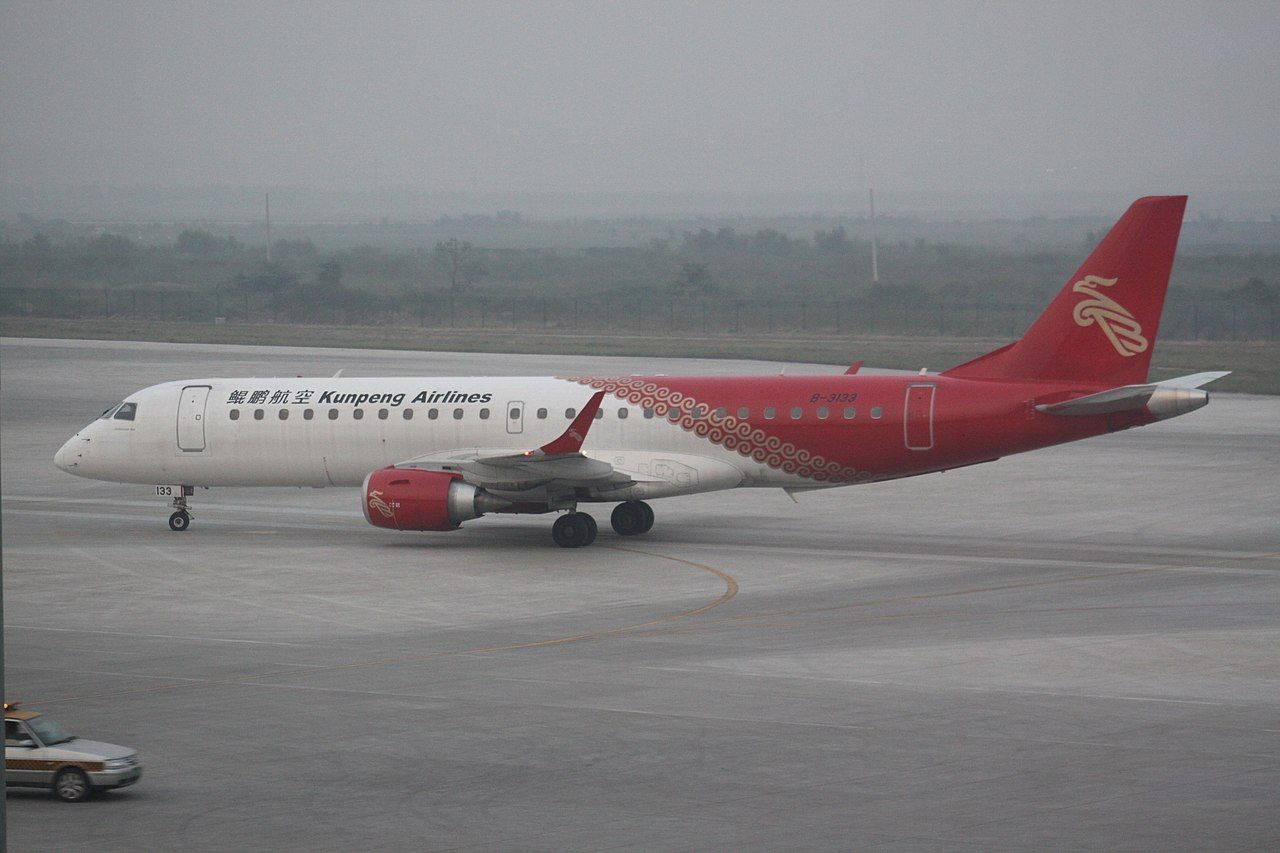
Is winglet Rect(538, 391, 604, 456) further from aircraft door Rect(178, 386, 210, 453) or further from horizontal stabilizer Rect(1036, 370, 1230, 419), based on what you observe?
horizontal stabilizer Rect(1036, 370, 1230, 419)

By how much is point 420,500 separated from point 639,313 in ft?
264

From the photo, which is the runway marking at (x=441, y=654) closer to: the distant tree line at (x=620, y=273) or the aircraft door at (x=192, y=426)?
the aircraft door at (x=192, y=426)

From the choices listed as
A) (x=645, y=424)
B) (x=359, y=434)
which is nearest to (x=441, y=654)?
(x=645, y=424)

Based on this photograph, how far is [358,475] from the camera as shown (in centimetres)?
3972

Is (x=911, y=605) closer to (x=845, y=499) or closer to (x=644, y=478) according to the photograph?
(x=644, y=478)

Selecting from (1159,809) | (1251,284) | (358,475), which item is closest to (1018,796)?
(1159,809)

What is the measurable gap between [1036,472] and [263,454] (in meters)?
22.8

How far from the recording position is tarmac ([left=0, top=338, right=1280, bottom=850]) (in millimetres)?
18547

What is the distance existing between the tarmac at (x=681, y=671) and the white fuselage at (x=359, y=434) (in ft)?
5.21

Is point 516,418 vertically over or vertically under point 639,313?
under

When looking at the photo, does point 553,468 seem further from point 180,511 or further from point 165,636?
point 180,511

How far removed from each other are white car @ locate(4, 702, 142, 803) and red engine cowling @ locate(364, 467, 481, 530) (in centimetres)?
1684

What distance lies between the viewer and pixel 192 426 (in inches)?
1599

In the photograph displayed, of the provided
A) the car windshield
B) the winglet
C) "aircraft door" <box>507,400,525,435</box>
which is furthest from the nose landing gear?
the car windshield
